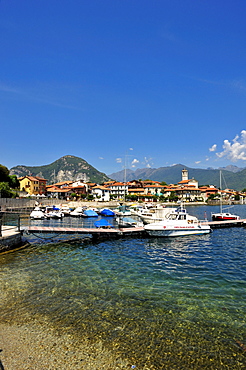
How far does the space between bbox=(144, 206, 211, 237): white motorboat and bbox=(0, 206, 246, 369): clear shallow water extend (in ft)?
35.3

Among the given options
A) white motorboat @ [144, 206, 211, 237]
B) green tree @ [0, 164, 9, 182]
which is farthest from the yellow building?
white motorboat @ [144, 206, 211, 237]

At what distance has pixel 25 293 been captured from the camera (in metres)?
14.1

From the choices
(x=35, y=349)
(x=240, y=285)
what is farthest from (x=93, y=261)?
(x=35, y=349)

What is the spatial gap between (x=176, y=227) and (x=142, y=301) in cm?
2440

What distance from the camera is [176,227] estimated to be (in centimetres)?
3675

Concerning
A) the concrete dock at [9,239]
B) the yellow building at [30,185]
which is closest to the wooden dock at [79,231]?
the concrete dock at [9,239]


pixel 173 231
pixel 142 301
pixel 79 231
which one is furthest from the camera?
pixel 173 231

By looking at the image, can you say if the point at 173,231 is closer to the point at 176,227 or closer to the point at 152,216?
the point at 176,227

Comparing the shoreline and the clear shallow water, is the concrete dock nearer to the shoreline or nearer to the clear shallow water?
the clear shallow water

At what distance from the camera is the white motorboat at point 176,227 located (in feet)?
118

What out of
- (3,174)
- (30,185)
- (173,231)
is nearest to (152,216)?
(173,231)

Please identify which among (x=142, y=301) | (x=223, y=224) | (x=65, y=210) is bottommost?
(x=142, y=301)

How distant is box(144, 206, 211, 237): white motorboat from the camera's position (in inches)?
1412

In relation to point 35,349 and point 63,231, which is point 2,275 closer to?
point 35,349
